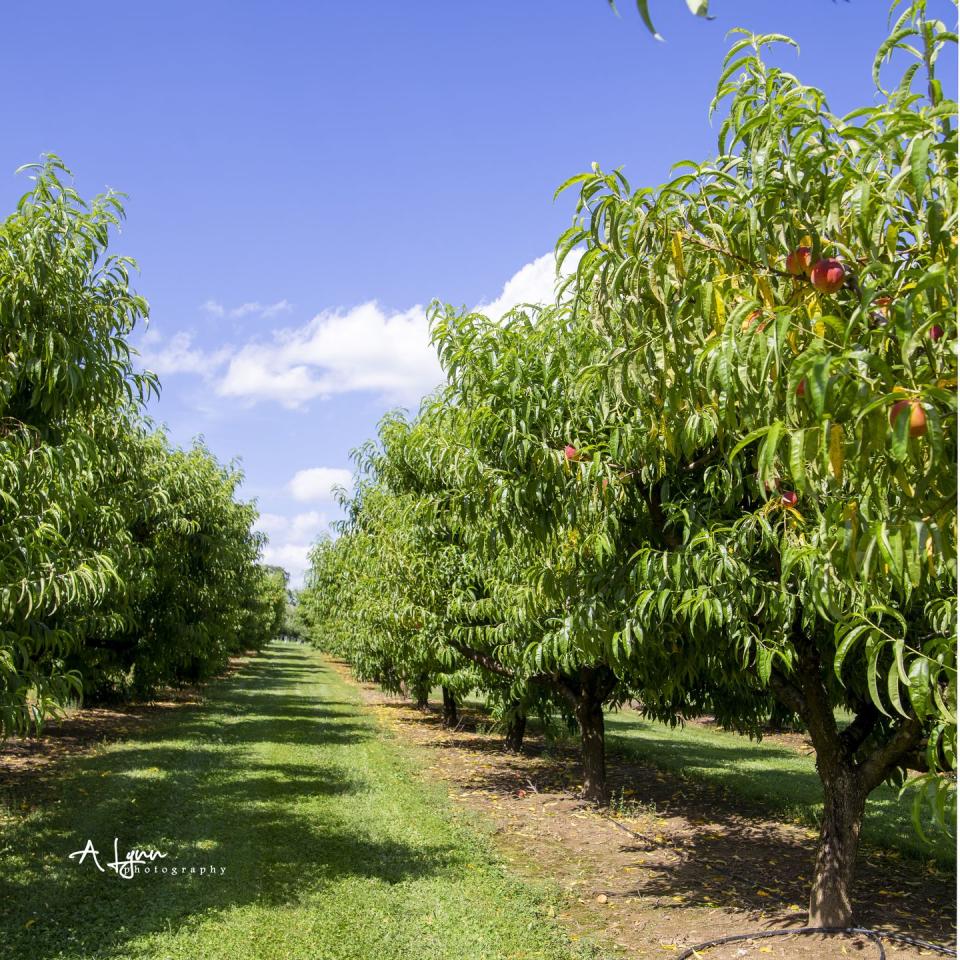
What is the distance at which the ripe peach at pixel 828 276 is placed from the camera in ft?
8.20

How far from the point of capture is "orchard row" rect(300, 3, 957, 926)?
216 cm

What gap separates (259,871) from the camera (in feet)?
22.5

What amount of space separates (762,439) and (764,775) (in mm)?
12906

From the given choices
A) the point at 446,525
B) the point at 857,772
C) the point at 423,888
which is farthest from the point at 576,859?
the point at 446,525

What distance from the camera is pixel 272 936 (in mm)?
5410

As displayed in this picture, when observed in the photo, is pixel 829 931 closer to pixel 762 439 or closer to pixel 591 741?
pixel 762 439

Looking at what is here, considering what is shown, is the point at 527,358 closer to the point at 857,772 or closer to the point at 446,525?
the point at 857,772

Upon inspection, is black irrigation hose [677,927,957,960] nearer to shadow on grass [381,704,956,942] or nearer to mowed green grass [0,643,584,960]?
shadow on grass [381,704,956,942]

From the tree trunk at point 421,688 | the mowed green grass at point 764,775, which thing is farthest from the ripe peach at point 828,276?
the tree trunk at point 421,688

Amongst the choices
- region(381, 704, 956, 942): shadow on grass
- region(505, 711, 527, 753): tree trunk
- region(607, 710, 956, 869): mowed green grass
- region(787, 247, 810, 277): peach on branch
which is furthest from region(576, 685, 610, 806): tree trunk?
region(787, 247, 810, 277): peach on branch

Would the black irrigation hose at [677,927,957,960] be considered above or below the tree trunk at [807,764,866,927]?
below

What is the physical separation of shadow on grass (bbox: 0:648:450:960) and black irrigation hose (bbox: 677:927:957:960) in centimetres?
238
